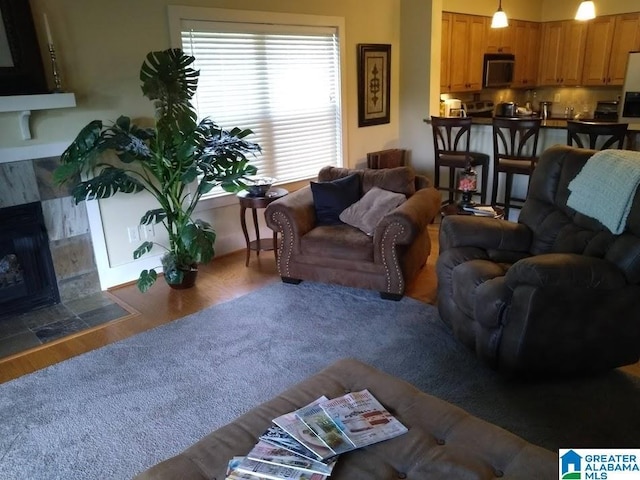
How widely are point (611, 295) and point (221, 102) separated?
3231 millimetres

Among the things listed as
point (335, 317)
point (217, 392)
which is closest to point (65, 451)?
point (217, 392)

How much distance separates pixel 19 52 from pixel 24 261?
138 cm

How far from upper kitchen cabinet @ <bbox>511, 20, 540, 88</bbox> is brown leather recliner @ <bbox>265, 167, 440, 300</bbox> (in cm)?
421

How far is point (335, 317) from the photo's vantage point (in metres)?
3.19

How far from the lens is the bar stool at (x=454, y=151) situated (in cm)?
474

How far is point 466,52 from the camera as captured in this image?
6.07 m

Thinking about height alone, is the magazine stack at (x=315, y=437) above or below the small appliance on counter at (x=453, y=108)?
below

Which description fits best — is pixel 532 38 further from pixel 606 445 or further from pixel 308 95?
pixel 606 445

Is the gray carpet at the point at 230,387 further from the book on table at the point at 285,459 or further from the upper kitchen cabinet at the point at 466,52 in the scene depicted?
the upper kitchen cabinet at the point at 466,52

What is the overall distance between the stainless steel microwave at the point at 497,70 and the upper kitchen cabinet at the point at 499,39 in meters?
0.08

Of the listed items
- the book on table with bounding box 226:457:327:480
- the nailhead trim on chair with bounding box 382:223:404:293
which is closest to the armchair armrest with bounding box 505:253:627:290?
the nailhead trim on chair with bounding box 382:223:404:293

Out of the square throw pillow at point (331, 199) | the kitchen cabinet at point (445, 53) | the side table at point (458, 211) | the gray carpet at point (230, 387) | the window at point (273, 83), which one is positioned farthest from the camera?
the kitchen cabinet at point (445, 53)

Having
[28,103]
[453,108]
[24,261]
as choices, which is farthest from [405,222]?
[453,108]

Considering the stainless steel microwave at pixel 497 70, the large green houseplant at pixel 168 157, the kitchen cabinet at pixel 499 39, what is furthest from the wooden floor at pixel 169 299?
the kitchen cabinet at pixel 499 39
